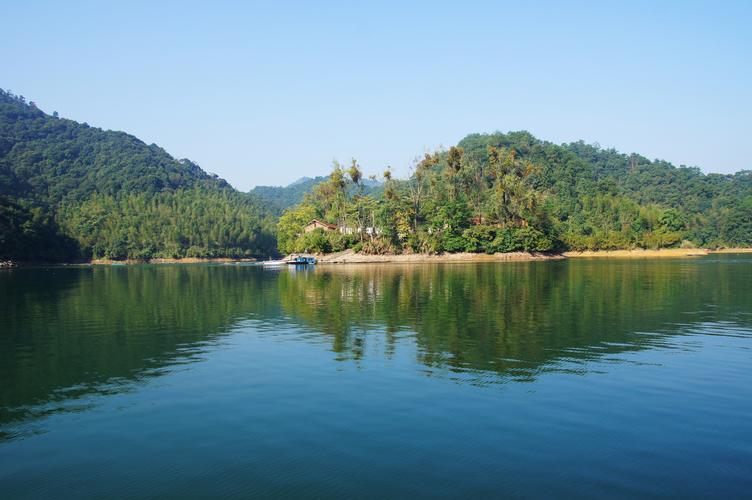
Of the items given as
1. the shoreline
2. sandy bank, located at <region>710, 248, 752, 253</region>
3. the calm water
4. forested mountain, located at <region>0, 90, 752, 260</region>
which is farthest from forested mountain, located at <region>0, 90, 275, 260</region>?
sandy bank, located at <region>710, 248, 752, 253</region>

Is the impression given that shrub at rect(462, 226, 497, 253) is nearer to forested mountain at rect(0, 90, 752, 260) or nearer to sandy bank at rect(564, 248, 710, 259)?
forested mountain at rect(0, 90, 752, 260)

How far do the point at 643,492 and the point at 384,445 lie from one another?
492 cm

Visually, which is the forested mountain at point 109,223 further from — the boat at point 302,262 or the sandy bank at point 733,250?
the sandy bank at point 733,250

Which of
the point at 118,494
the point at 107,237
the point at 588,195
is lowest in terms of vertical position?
the point at 118,494

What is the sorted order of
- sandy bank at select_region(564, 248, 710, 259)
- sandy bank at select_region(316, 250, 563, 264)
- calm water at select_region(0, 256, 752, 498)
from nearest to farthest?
calm water at select_region(0, 256, 752, 498)
sandy bank at select_region(316, 250, 563, 264)
sandy bank at select_region(564, 248, 710, 259)

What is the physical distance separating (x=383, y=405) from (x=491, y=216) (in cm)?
10657

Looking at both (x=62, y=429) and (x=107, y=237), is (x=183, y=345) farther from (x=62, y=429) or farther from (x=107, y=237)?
(x=107, y=237)

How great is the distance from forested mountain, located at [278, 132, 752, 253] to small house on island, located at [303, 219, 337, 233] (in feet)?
10.9

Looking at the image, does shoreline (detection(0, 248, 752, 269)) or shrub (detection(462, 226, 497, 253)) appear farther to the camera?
shrub (detection(462, 226, 497, 253))

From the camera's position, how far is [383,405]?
1434cm

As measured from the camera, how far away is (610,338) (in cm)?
2323

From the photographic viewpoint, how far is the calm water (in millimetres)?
10070

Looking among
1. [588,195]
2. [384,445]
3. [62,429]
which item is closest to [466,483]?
[384,445]

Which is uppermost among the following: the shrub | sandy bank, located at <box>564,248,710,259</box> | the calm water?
the shrub
